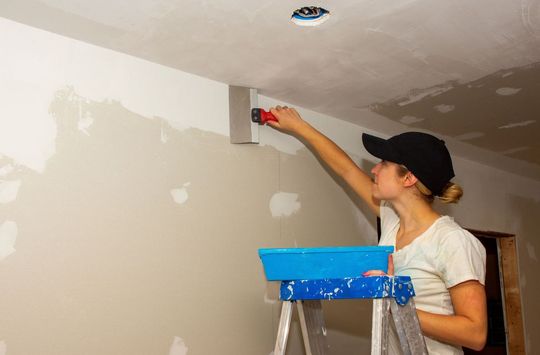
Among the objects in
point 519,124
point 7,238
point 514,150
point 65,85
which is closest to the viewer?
point 7,238

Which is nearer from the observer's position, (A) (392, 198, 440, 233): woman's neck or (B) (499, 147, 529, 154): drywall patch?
(A) (392, 198, 440, 233): woman's neck

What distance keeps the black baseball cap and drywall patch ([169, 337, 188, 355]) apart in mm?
1169

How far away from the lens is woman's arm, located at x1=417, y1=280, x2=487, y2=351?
78.6 inches

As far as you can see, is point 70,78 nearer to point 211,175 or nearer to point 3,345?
point 211,175

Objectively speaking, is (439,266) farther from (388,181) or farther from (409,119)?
(409,119)

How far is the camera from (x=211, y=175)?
9.04ft

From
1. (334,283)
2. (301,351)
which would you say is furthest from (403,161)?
(301,351)

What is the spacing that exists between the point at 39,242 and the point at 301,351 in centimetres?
145

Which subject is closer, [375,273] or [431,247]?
[375,273]

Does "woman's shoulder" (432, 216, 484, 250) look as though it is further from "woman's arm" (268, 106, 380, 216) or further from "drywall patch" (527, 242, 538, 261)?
"drywall patch" (527, 242, 538, 261)

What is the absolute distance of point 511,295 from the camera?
4.74 meters

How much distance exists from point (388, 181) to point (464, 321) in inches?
24.6

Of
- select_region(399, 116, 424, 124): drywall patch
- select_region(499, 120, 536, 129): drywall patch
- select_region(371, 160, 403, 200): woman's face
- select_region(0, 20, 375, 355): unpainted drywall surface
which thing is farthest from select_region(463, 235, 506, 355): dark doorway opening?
select_region(371, 160, 403, 200): woman's face

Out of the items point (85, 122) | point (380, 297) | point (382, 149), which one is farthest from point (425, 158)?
point (85, 122)
